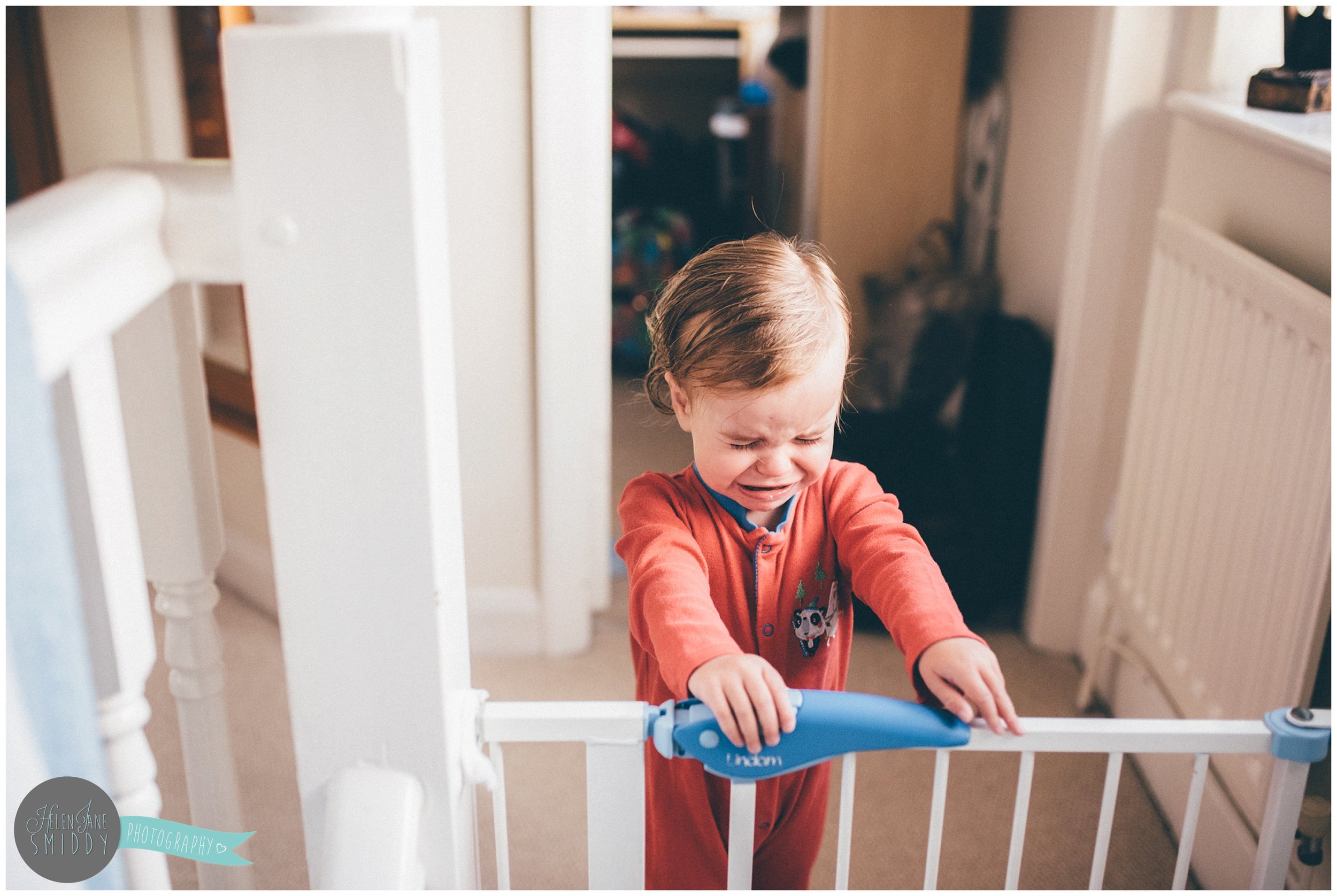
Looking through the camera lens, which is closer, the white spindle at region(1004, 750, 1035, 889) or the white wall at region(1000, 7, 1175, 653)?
the white spindle at region(1004, 750, 1035, 889)

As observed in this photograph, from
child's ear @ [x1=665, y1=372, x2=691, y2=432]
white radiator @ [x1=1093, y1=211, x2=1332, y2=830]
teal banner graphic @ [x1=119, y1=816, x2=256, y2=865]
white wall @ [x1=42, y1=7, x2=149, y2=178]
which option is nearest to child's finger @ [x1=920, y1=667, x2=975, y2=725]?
child's ear @ [x1=665, y1=372, x2=691, y2=432]

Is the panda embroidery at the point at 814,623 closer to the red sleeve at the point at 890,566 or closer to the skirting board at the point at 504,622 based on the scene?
the red sleeve at the point at 890,566

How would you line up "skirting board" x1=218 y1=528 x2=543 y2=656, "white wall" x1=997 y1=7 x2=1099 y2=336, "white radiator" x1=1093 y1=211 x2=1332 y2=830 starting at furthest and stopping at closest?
"skirting board" x1=218 y1=528 x2=543 y2=656 → "white wall" x1=997 y1=7 x2=1099 y2=336 → "white radiator" x1=1093 y1=211 x2=1332 y2=830

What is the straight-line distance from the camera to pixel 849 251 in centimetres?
222

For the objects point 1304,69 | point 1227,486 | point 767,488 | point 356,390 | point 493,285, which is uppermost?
point 1304,69

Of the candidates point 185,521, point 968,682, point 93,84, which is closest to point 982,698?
point 968,682

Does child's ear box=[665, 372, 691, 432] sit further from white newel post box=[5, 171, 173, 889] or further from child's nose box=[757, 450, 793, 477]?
white newel post box=[5, 171, 173, 889]

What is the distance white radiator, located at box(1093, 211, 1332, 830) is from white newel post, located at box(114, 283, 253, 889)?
96 centimetres

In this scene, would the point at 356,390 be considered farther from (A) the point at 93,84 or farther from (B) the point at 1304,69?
(A) the point at 93,84

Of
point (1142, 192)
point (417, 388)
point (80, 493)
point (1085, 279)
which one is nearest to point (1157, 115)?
point (1142, 192)

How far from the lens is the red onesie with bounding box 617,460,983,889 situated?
0.66 meters

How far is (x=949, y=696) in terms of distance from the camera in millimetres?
622

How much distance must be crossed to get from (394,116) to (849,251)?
184cm

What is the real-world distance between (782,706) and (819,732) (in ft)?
0.10
